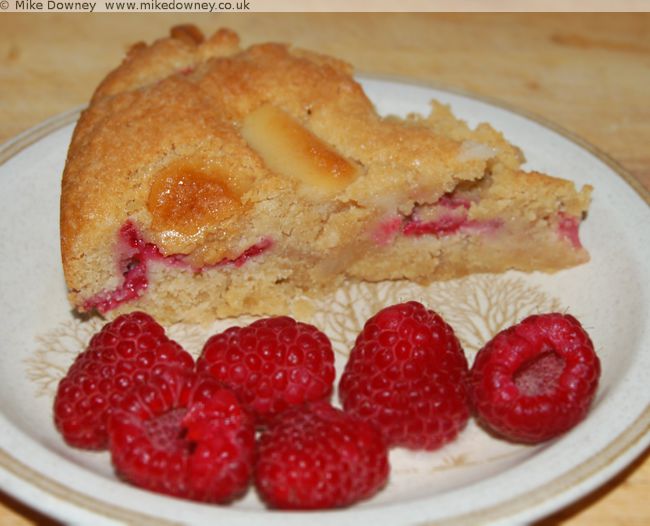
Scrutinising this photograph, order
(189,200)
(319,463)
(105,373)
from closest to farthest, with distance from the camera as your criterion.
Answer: (319,463) → (105,373) → (189,200)

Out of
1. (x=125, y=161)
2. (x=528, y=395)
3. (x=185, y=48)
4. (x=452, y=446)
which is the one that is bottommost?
(x=452, y=446)

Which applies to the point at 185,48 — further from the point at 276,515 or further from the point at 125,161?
the point at 276,515

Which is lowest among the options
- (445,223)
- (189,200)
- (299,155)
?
(445,223)

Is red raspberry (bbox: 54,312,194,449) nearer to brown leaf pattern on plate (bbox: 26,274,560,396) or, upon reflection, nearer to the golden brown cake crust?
brown leaf pattern on plate (bbox: 26,274,560,396)

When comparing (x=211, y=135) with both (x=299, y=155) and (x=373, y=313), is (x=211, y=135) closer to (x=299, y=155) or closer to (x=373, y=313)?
(x=299, y=155)

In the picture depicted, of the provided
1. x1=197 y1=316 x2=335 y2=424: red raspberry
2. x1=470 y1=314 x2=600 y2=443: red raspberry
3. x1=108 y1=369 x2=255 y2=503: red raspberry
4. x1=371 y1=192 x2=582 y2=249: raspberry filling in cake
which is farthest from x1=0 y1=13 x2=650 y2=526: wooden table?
x1=108 y1=369 x2=255 y2=503: red raspberry

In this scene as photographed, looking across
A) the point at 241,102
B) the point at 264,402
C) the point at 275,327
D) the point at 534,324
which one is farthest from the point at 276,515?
the point at 241,102

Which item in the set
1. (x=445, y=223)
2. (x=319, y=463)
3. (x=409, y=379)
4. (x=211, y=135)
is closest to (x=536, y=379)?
(x=409, y=379)
